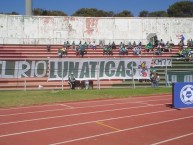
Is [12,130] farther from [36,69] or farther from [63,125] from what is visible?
[36,69]

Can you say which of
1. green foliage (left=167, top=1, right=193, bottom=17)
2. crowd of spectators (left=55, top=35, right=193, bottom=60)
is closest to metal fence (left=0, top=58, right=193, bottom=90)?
crowd of spectators (left=55, top=35, right=193, bottom=60)

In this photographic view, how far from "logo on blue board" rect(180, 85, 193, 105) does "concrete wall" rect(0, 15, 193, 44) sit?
23406 millimetres

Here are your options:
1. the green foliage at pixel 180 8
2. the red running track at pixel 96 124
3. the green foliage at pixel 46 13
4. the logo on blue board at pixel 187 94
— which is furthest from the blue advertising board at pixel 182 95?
the green foliage at pixel 180 8

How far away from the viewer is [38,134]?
33.9 feet

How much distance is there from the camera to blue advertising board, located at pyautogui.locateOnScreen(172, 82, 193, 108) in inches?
603

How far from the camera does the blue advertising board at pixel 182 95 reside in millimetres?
15308

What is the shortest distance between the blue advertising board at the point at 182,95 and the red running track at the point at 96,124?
438 millimetres

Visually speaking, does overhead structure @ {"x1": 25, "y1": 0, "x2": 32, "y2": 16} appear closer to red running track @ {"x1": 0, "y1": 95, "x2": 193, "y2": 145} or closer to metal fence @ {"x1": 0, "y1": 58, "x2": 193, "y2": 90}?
metal fence @ {"x1": 0, "y1": 58, "x2": 193, "y2": 90}

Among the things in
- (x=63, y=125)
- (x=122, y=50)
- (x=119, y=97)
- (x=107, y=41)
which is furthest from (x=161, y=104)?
(x=107, y=41)

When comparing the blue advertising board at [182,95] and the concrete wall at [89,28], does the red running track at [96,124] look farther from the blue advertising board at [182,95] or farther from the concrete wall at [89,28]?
the concrete wall at [89,28]

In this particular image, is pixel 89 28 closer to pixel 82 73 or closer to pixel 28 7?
pixel 28 7

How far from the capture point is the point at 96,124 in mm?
11930

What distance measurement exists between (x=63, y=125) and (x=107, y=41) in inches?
1100

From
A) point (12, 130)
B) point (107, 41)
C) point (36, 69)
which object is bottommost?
point (12, 130)
